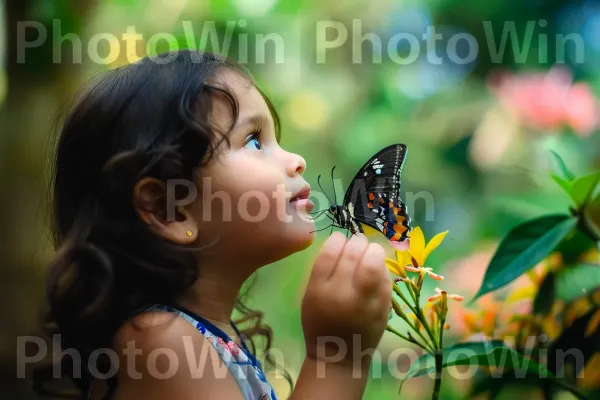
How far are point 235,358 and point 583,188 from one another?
12.8 inches

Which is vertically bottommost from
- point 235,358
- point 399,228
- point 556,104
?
point 235,358

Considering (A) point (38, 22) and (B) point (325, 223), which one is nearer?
(B) point (325, 223)

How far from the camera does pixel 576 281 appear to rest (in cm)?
66

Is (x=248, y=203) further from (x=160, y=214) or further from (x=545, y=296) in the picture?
(x=545, y=296)

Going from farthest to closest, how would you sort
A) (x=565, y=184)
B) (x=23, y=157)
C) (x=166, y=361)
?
1. (x=23, y=157)
2. (x=565, y=184)
3. (x=166, y=361)

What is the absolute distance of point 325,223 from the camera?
A: 651 mm

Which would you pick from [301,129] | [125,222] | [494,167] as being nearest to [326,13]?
[301,129]

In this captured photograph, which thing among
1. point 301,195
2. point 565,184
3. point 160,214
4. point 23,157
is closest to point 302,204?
point 301,195

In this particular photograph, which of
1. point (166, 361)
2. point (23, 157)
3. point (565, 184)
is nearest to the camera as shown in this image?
point (166, 361)

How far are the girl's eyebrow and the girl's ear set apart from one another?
0.08 m

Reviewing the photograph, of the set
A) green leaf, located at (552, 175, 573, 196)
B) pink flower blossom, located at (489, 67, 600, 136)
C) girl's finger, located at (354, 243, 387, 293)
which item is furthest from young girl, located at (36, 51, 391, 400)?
pink flower blossom, located at (489, 67, 600, 136)

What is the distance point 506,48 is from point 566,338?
0.66m

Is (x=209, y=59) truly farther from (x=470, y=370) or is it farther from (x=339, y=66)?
(x=339, y=66)

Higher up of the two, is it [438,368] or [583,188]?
[583,188]
